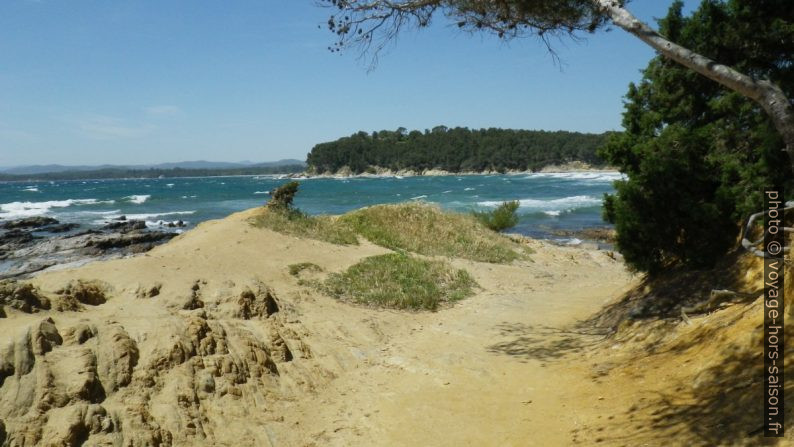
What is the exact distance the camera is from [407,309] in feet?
35.0

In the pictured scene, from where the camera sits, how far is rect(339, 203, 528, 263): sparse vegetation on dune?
17578mm

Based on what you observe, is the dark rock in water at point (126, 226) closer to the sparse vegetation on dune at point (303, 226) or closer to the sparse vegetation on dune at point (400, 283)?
the sparse vegetation on dune at point (303, 226)

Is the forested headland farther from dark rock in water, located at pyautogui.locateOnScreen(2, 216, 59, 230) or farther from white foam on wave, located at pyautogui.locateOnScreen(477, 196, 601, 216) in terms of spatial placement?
dark rock in water, located at pyautogui.locateOnScreen(2, 216, 59, 230)

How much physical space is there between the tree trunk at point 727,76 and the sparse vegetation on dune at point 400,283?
20.8 feet

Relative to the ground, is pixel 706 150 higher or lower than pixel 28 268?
higher

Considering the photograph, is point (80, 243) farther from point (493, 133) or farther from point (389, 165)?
point (493, 133)

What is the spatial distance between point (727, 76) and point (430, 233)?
14830 mm

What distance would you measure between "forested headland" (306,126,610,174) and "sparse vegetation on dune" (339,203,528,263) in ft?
405

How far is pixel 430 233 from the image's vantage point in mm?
19688

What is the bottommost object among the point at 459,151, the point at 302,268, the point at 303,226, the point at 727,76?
the point at 302,268

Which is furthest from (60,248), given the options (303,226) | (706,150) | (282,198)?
(706,150)

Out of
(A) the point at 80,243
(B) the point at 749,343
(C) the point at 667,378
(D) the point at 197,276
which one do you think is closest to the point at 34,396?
(D) the point at 197,276

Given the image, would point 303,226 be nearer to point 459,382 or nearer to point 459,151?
point 459,382

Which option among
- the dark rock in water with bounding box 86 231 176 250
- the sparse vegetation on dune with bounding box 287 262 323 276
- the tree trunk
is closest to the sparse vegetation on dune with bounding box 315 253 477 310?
the sparse vegetation on dune with bounding box 287 262 323 276
